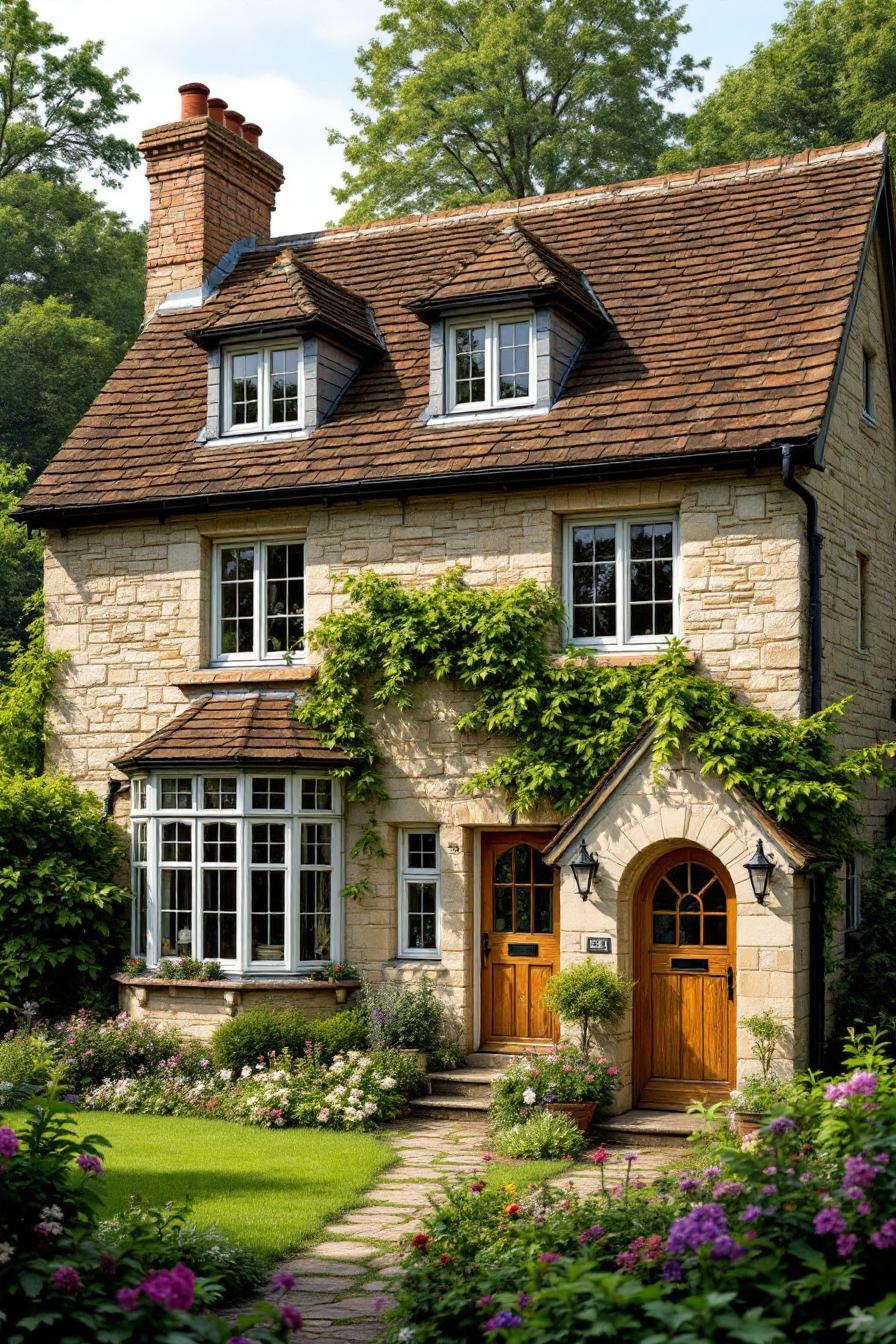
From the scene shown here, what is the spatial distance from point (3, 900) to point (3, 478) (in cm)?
1093

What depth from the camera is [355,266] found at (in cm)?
2008

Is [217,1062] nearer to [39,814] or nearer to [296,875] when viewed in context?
[296,875]

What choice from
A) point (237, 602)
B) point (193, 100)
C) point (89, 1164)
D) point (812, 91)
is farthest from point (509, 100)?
point (89, 1164)

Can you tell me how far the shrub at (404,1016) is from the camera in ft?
51.0

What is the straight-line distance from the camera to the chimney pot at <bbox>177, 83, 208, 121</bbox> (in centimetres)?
2050

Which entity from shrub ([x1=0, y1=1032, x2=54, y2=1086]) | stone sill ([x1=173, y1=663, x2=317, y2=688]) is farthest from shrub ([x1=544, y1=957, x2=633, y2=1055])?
shrub ([x1=0, y1=1032, x2=54, y2=1086])

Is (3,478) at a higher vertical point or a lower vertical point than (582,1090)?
higher

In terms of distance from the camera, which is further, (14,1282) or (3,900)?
(3,900)

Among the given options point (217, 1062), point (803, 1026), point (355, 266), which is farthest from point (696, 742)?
point (355, 266)

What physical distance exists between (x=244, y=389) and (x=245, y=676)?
3576mm

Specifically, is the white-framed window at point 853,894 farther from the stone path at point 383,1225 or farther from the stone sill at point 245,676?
the stone sill at point 245,676

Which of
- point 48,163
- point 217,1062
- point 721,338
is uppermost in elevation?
point 48,163

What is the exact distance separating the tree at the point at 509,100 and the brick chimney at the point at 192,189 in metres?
12.6

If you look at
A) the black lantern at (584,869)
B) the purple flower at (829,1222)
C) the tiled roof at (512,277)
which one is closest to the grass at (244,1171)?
the black lantern at (584,869)
